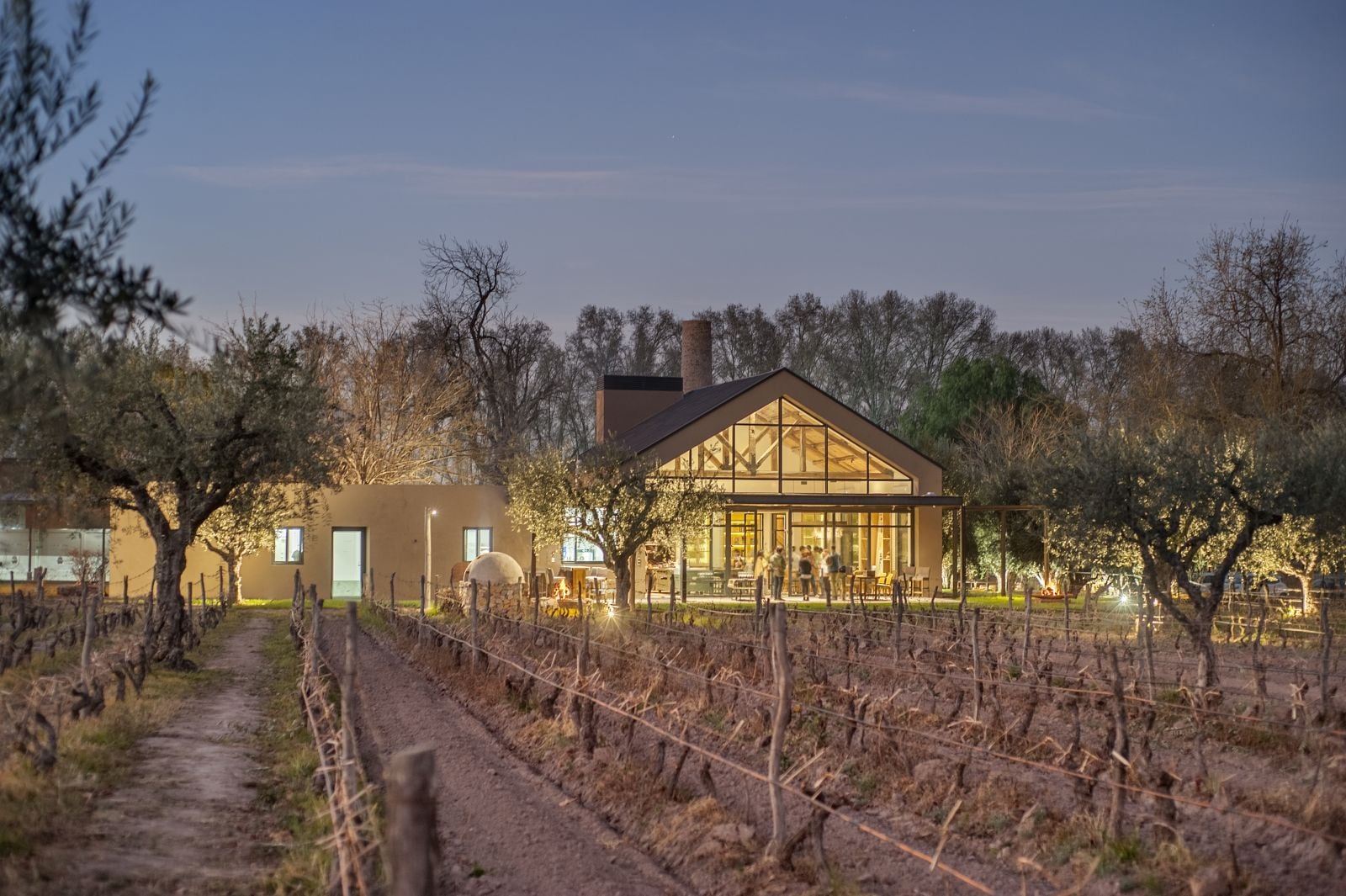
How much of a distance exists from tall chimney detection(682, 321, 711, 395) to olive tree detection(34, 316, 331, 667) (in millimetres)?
29244

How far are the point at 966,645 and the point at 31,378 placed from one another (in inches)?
522

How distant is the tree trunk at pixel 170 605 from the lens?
59.7ft

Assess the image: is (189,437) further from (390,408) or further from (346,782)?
(390,408)

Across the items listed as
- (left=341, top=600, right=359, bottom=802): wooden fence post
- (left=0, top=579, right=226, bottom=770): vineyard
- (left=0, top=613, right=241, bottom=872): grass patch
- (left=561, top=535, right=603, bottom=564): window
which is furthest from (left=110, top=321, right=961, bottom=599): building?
(left=341, top=600, right=359, bottom=802): wooden fence post

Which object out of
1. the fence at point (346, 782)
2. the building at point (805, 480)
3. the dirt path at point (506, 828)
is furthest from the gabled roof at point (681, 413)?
the fence at point (346, 782)

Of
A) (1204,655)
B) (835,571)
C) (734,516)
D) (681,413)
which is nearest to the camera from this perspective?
(1204,655)

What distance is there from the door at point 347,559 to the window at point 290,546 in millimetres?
842

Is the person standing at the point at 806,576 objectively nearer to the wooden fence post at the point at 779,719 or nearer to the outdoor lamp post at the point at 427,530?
the outdoor lamp post at the point at 427,530

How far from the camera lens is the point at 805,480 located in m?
36.2

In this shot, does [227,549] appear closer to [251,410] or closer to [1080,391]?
[251,410]

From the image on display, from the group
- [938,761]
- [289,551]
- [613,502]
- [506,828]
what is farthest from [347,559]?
[506,828]

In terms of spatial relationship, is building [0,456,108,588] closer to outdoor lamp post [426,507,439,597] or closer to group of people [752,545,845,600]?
outdoor lamp post [426,507,439,597]

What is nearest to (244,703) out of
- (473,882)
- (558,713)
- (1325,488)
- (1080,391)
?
(558,713)

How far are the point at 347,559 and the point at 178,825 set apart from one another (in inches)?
1092
